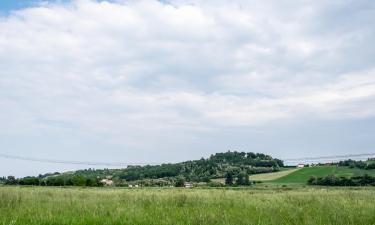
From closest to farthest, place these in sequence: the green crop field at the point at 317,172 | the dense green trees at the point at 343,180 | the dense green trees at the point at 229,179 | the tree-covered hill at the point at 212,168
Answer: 1. the dense green trees at the point at 343,180
2. the green crop field at the point at 317,172
3. the dense green trees at the point at 229,179
4. the tree-covered hill at the point at 212,168

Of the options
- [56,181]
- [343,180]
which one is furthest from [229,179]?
[56,181]

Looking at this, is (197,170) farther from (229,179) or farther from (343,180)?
(343,180)

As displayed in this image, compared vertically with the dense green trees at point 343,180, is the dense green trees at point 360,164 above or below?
above

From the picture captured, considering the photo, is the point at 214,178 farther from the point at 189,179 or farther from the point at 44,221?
the point at 44,221

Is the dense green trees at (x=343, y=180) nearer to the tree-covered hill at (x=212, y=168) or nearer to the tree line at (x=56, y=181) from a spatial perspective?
the tree-covered hill at (x=212, y=168)

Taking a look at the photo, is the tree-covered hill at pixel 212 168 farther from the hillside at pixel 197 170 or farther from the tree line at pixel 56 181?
the tree line at pixel 56 181

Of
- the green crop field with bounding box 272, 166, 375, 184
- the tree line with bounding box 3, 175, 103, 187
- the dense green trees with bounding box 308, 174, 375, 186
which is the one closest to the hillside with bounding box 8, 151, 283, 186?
the tree line with bounding box 3, 175, 103, 187

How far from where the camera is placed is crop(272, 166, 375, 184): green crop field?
65.7 metres

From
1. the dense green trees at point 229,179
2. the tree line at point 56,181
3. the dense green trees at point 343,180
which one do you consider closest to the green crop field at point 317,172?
the dense green trees at point 343,180

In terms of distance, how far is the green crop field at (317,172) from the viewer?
6569cm

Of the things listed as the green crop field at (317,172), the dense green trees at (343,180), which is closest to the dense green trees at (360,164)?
the green crop field at (317,172)

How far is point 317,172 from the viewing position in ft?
249

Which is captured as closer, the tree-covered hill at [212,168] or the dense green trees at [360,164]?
the dense green trees at [360,164]

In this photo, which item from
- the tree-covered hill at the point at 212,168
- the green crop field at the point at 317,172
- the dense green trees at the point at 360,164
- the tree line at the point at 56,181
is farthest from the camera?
the tree-covered hill at the point at 212,168
